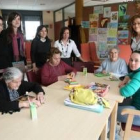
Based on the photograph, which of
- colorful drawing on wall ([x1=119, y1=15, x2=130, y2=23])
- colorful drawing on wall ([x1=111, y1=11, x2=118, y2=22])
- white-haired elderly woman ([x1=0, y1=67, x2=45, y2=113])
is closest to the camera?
white-haired elderly woman ([x1=0, y1=67, x2=45, y2=113])

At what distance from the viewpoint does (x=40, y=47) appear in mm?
2730

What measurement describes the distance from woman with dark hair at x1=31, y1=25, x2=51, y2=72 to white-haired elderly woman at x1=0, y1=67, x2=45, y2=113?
1084 millimetres

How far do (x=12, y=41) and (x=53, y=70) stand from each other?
0.73 metres

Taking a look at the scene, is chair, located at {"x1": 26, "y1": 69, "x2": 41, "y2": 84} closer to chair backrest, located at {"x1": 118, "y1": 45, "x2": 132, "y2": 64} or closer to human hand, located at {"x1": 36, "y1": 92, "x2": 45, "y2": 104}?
human hand, located at {"x1": 36, "y1": 92, "x2": 45, "y2": 104}

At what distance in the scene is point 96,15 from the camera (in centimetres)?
431

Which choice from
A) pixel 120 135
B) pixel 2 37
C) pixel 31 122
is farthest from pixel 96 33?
pixel 31 122

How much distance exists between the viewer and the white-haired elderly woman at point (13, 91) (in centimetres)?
128

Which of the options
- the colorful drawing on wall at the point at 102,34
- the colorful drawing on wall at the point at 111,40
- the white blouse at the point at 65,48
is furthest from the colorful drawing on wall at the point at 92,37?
the white blouse at the point at 65,48

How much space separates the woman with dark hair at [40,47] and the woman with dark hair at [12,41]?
0.24m

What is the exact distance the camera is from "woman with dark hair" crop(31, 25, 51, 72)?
8.85ft

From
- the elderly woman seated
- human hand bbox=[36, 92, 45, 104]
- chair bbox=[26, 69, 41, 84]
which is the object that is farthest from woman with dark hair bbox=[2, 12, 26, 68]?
human hand bbox=[36, 92, 45, 104]

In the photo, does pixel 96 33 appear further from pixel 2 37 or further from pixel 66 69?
Result: pixel 2 37

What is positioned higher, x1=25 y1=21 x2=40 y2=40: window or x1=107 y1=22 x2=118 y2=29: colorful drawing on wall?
x1=25 y1=21 x2=40 y2=40: window

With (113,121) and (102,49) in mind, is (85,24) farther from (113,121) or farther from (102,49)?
(113,121)
